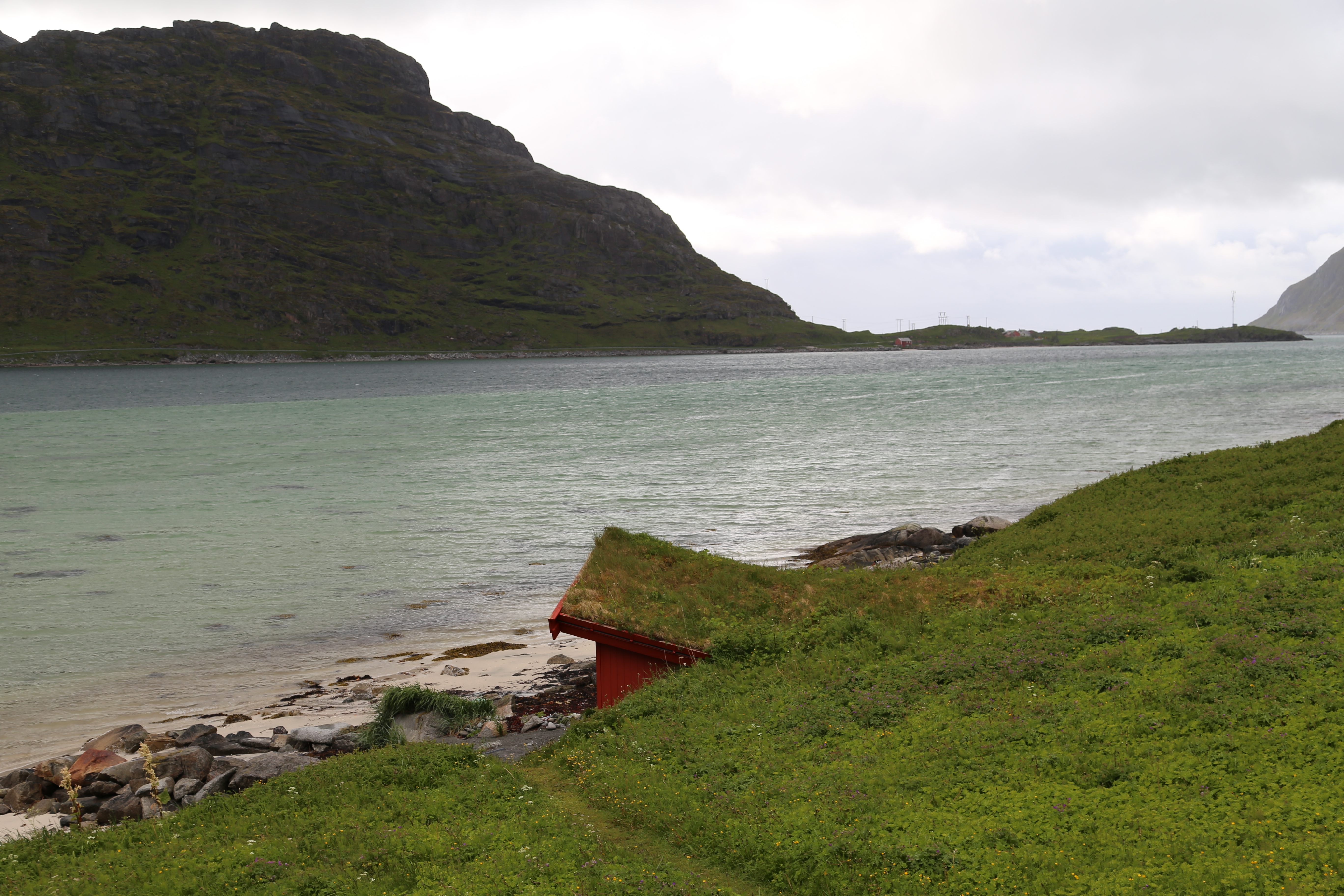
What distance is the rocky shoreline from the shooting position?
51.8 ft

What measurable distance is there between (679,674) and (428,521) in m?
31.6

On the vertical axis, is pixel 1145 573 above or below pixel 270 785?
above

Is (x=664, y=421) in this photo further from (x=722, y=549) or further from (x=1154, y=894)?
(x=1154, y=894)

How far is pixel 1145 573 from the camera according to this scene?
65.3ft

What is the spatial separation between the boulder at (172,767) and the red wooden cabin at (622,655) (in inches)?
278

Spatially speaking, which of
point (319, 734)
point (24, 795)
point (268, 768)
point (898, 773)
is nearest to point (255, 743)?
point (319, 734)

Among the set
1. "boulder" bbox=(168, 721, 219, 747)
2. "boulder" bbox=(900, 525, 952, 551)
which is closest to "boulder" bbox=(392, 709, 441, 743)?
"boulder" bbox=(168, 721, 219, 747)

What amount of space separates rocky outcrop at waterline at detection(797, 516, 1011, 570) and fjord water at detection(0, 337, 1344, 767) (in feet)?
7.66

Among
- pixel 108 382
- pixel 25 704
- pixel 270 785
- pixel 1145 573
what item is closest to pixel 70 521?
pixel 25 704

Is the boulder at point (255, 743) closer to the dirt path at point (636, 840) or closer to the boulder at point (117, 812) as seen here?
the boulder at point (117, 812)

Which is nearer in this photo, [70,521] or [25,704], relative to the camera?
[25,704]

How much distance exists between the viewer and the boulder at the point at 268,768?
15828 millimetres

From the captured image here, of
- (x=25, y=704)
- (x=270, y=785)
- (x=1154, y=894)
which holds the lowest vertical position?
(x=25, y=704)

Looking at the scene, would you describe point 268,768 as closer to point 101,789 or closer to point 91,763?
point 101,789
